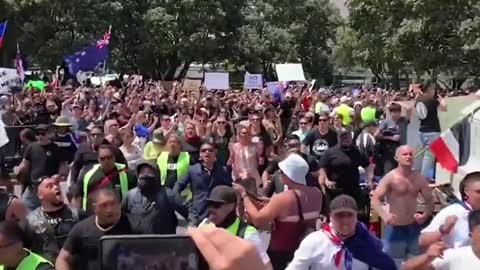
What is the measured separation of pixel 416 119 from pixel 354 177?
13.3ft

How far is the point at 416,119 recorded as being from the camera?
14.1 m

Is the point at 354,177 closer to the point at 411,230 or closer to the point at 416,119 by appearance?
the point at 411,230

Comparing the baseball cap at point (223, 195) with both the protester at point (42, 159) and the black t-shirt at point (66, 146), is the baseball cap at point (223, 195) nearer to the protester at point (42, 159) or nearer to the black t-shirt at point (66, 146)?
the protester at point (42, 159)

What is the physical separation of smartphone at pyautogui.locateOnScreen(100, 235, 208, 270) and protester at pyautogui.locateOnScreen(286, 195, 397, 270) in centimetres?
230

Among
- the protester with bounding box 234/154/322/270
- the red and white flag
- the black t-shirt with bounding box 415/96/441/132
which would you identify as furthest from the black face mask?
the black t-shirt with bounding box 415/96/441/132

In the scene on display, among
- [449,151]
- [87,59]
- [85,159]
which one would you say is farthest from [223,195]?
[87,59]

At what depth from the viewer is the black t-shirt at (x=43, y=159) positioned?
1016 centimetres

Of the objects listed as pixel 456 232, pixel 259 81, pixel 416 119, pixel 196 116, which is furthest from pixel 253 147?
pixel 259 81

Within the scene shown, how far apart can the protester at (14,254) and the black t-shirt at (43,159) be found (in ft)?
16.7

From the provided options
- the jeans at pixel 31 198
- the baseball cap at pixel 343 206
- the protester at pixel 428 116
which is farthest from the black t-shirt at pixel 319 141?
the baseball cap at pixel 343 206

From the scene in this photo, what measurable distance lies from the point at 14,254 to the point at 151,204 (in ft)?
8.21

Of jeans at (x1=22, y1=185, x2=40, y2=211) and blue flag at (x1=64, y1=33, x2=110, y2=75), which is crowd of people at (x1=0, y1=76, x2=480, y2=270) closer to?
jeans at (x1=22, y1=185, x2=40, y2=211)

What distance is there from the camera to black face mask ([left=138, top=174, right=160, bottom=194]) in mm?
7527

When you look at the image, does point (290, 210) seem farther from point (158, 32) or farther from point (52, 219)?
point (158, 32)
